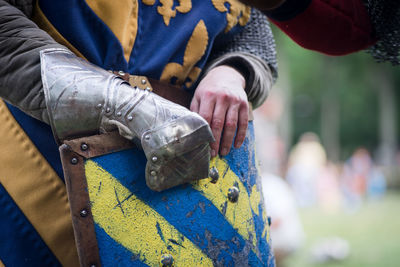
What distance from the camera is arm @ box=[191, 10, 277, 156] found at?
47.8 inches

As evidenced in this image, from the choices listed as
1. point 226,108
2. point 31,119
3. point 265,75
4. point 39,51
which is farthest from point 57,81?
point 265,75

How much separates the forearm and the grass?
4.41 meters

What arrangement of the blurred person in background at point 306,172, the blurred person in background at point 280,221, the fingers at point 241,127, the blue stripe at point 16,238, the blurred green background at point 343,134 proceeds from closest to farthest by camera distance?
1. the blue stripe at point 16,238
2. the fingers at point 241,127
3. the blurred person in background at point 280,221
4. the blurred green background at point 343,134
5. the blurred person in background at point 306,172

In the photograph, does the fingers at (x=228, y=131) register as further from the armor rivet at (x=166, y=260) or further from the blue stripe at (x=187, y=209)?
the armor rivet at (x=166, y=260)

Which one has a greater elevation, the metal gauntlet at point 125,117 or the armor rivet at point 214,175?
the metal gauntlet at point 125,117

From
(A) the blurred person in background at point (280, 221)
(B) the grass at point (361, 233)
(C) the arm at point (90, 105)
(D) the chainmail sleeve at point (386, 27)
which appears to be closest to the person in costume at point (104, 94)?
(C) the arm at point (90, 105)

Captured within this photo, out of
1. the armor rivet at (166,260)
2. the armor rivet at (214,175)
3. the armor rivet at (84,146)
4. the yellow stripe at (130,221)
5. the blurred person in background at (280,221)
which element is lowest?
the blurred person in background at (280,221)

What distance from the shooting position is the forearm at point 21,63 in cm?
106

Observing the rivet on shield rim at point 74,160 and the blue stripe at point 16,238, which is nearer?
the rivet on shield rim at point 74,160

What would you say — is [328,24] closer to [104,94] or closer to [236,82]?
[236,82]

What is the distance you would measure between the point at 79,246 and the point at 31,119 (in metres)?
0.38

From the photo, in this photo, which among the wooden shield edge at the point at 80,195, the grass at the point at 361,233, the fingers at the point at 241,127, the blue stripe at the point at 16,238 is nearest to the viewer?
the wooden shield edge at the point at 80,195

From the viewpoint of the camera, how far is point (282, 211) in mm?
4035

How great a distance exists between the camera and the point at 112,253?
1.06m
